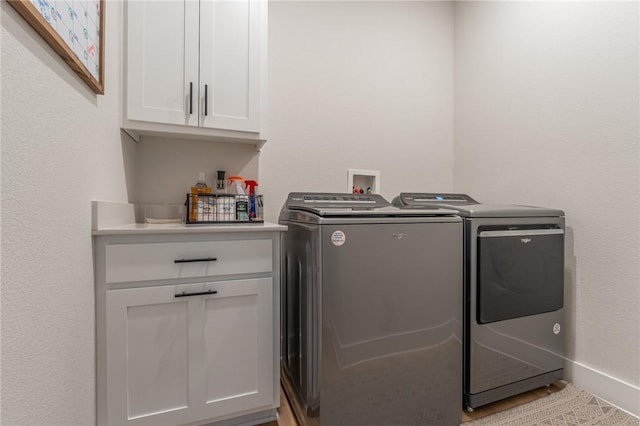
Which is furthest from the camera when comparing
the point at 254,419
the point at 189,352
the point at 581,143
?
the point at 581,143

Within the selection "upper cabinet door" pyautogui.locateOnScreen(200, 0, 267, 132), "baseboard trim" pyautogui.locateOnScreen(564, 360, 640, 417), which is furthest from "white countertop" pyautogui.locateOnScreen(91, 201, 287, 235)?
"baseboard trim" pyautogui.locateOnScreen(564, 360, 640, 417)

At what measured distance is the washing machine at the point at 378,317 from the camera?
3.70 ft

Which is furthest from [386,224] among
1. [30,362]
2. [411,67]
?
[411,67]

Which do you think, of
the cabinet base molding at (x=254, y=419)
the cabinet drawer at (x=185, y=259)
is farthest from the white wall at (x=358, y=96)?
the cabinet base molding at (x=254, y=419)

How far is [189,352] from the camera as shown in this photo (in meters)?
1.16

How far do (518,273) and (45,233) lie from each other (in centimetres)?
181

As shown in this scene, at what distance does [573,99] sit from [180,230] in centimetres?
206

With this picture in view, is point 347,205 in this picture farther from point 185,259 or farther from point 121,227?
point 121,227

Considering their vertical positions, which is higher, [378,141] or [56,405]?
[378,141]

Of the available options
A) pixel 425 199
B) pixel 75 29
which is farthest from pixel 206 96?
pixel 425 199

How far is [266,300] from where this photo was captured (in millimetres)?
1271

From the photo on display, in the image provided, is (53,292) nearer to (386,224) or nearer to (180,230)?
(180,230)

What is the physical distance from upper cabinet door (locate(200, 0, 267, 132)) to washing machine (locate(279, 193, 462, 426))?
62cm

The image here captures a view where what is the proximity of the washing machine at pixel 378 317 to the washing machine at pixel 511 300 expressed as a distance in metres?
0.12
